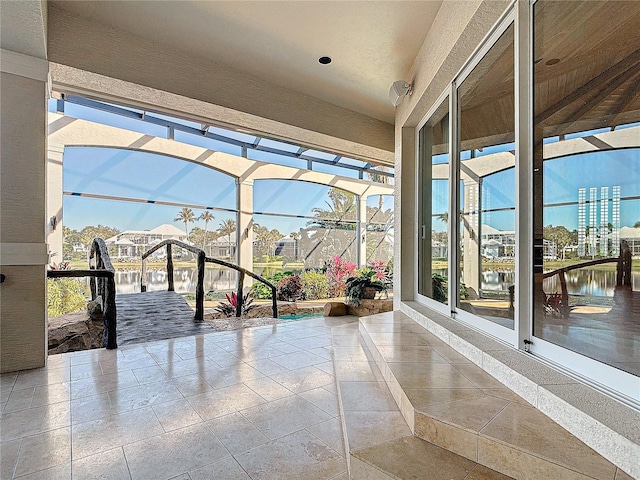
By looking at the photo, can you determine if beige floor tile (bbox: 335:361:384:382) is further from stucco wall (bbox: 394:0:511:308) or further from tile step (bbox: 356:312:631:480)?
stucco wall (bbox: 394:0:511:308)

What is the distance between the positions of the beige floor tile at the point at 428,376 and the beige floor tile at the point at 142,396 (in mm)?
1579

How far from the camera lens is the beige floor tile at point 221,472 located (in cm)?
165

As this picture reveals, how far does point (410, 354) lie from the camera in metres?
2.56

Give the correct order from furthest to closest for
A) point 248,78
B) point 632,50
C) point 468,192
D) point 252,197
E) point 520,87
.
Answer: point 252,197 < point 248,78 < point 468,192 < point 520,87 < point 632,50

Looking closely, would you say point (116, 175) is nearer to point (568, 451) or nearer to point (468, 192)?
point (468, 192)

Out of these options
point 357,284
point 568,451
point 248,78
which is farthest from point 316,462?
point 357,284

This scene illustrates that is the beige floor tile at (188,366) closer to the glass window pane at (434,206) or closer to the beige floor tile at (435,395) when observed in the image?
the beige floor tile at (435,395)

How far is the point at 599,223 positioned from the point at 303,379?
2268 millimetres

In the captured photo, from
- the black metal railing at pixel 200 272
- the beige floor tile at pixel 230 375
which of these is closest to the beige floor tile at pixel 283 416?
the beige floor tile at pixel 230 375

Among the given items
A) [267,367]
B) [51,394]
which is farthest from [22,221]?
[267,367]

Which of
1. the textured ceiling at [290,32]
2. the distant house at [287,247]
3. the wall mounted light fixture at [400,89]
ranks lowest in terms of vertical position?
the distant house at [287,247]

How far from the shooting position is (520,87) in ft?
7.00

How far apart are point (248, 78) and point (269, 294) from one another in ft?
19.2

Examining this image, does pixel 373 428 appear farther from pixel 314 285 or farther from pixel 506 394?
pixel 314 285
